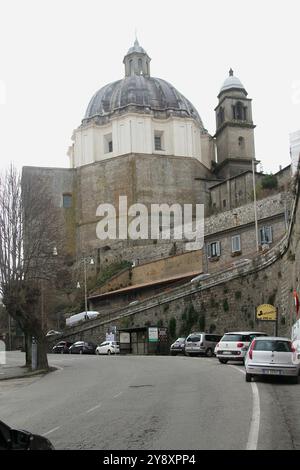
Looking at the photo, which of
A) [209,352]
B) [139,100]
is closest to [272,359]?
[209,352]

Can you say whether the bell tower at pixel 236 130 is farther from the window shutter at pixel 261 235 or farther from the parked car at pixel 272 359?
the parked car at pixel 272 359

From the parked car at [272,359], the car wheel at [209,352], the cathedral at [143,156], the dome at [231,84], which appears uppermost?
the dome at [231,84]

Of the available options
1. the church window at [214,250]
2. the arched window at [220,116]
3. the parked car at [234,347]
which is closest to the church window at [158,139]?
the arched window at [220,116]

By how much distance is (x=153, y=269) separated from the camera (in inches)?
2559

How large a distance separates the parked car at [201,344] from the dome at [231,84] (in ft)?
184

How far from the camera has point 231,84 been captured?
86.6 metres

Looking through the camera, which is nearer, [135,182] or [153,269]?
[153,269]

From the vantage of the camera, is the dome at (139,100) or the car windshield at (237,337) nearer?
the car windshield at (237,337)

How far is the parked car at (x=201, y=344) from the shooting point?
36.4 m

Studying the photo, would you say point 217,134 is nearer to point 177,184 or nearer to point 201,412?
point 177,184

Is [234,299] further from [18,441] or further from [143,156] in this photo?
[143,156]

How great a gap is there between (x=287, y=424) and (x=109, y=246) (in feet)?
226

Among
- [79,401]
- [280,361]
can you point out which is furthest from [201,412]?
[280,361]

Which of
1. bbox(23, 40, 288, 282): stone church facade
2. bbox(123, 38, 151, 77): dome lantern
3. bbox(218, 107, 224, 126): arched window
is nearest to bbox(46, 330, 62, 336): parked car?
bbox(23, 40, 288, 282): stone church facade
